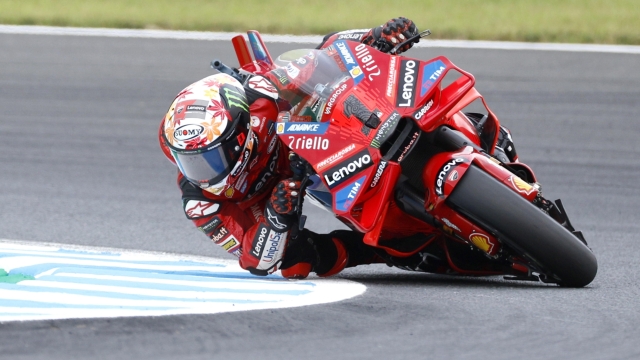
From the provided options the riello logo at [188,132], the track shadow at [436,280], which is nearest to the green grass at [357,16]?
the track shadow at [436,280]

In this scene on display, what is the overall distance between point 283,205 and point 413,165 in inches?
26.3

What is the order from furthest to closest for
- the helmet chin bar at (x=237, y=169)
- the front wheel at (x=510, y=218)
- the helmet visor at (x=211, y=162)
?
the helmet chin bar at (x=237, y=169) → the helmet visor at (x=211, y=162) → the front wheel at (x=510, y=218)

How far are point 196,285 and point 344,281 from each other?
0.82m

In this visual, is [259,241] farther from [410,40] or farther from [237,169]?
[410,40]

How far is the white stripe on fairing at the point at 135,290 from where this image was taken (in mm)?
3654

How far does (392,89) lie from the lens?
4.08 meters

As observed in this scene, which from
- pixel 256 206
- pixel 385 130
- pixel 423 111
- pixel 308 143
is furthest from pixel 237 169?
pixel 423 111

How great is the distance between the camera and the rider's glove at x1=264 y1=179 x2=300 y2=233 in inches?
173

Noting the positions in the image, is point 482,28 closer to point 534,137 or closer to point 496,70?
point 496,70

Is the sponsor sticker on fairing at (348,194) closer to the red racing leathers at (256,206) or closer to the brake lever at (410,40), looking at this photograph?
the red racing leathers at (256,206)

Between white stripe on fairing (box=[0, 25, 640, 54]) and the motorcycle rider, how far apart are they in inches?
221

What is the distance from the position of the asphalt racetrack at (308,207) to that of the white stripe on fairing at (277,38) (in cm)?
18

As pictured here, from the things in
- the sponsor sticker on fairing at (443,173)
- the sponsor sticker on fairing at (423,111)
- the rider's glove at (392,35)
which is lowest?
the sponsor sticker on fairing at (443,173)

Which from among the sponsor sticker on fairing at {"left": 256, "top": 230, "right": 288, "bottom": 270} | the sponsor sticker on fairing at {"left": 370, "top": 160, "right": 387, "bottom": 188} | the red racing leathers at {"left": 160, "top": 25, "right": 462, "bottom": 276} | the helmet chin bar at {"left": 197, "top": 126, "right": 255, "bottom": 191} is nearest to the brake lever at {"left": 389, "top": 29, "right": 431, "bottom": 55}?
the red racing leathers at {"left": 160, "top": 25, "right": 462, "bottom": 276}
